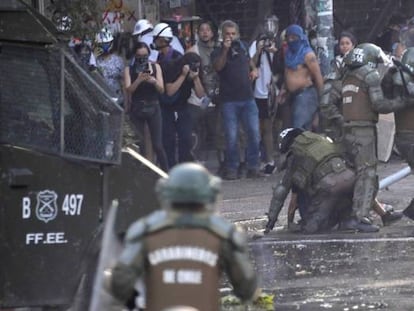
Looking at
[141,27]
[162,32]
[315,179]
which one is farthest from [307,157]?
[141,27]

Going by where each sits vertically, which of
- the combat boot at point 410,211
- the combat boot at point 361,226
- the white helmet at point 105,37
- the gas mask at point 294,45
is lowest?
the combat boot at point 361,226

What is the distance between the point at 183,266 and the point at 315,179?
7.22 metres

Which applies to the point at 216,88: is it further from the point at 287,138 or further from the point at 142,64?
the point at 287,138

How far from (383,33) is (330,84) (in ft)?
23.6

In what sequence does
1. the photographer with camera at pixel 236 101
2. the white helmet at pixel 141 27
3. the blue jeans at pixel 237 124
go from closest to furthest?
the white helmet at pixel 141 27 < the photographer with camera at pixel 236 101 < the blue jeans at pixel 237 124

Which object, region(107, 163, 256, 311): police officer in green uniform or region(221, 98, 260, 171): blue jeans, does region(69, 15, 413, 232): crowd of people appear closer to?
region(221, 98, 260, 171): blue jeans

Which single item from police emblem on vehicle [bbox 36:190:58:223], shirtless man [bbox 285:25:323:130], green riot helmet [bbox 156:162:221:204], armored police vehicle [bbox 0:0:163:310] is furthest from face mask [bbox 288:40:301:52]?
green riot helmet [bbox 156:162:221:204]

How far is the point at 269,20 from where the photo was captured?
17.5 metres

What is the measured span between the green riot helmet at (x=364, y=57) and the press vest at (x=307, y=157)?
789 millimetres

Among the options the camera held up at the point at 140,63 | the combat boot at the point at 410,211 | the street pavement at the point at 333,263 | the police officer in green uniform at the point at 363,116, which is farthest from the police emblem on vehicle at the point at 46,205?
the camera held up at the point at 140,63

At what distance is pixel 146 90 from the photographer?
1498 centimetres

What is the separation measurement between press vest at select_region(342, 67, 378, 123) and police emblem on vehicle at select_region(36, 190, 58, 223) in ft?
16.8

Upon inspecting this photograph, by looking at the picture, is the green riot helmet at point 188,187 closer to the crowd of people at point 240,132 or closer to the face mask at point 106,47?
the crowd of people at point 240,132

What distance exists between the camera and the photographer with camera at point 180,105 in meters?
15.4
